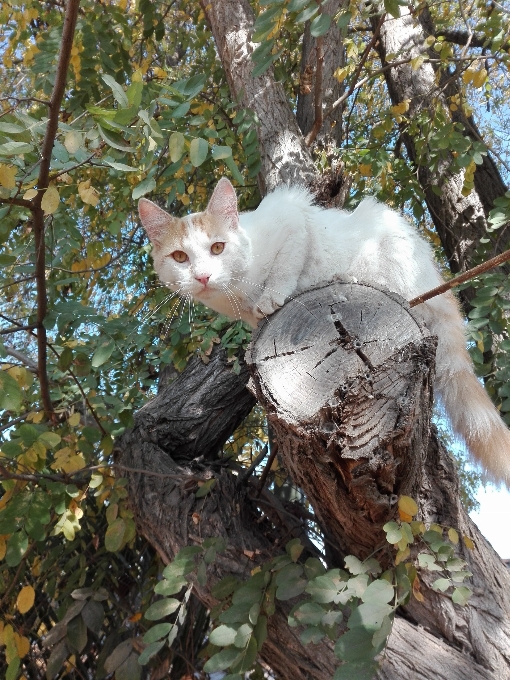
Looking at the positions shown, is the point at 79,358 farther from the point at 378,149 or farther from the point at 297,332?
the point at 378,149

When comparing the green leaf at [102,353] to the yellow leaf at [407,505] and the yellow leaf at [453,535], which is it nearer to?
the yellow leaf at [407,505]

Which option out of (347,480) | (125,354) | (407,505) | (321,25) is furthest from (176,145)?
(125,354)

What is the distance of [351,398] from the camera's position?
4.71 ft

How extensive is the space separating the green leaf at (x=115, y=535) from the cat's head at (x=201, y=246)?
92 centimetres

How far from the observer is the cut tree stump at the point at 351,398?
143cm

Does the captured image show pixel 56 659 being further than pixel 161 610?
Yes

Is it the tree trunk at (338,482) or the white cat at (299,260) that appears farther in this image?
A: the white cat at (299,260)

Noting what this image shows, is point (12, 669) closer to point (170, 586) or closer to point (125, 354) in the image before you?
point (170, 586)

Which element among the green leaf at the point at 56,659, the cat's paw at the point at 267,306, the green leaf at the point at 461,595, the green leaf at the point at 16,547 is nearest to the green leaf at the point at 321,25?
the cat's paw at the point at 267,306

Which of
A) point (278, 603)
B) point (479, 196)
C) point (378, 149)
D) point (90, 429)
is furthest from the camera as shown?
point (479, 196)

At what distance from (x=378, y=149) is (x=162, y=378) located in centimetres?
203

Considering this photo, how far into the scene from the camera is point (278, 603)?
6.33 feet

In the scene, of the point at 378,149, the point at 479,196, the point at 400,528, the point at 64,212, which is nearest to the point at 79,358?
the point at 64,212

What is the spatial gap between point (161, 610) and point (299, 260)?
136cm
